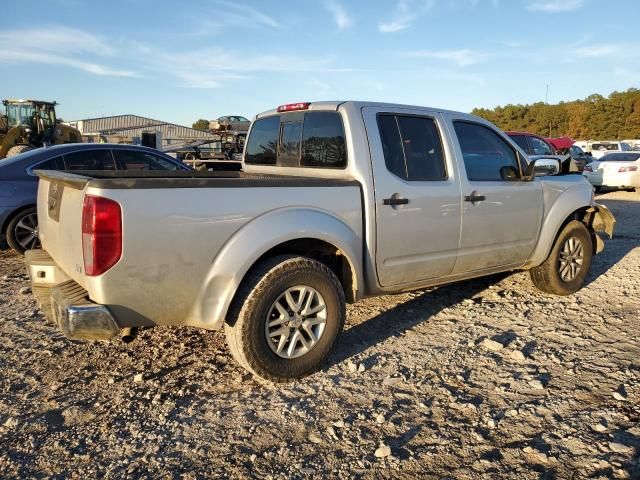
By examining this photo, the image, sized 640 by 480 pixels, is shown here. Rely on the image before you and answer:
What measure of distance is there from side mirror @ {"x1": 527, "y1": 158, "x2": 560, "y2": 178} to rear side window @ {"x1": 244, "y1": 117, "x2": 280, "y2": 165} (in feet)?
8.13

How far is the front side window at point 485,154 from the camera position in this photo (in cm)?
453

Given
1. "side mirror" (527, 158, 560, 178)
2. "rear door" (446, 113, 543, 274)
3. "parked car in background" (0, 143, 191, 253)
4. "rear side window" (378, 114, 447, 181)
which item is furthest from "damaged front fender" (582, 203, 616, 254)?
"parked car in background" (0, 143, 191, 253)

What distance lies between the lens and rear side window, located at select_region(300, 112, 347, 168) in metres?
3.93

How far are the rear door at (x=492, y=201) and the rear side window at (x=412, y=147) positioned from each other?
0.76 feet

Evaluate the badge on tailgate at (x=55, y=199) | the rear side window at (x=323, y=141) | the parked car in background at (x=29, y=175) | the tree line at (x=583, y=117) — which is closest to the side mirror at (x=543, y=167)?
the rear side window at (x=323, y=141)

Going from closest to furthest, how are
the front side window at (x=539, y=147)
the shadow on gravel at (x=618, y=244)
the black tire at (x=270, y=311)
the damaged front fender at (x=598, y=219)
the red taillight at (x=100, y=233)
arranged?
the red taillight at (x=100, y=233) → the black tire at (x=270, y=311) → the damaged front fender at (x=598, y=219) → the shadow on gravel at (x=618, y=244) → the front side window at (x=539, y=147)

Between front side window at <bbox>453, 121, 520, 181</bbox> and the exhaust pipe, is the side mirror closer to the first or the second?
front side window at <bbox>453, 121, 520, 181</bbox>

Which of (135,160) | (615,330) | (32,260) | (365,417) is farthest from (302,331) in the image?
(135,160)

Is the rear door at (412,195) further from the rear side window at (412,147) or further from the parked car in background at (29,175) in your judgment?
the parked car in background at (29,175)

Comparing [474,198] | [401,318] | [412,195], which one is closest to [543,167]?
[474,198]

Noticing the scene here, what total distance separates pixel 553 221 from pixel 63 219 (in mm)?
4431

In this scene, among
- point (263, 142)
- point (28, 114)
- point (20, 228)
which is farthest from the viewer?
point (28, 114)

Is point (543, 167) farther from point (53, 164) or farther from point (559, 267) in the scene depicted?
point (53, 164)

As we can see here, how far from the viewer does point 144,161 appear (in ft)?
24.9
